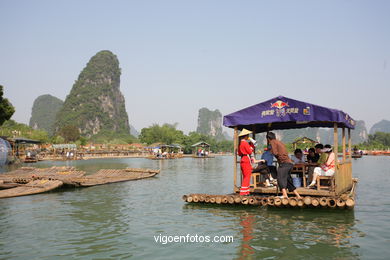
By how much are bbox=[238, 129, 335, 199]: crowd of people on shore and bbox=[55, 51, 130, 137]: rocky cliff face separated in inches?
5583

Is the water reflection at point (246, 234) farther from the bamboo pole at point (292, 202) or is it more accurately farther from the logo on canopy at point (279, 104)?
the logo on canopy at point (279, 104)

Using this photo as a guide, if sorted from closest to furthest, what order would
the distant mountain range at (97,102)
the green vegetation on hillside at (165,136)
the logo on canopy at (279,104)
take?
1. the logo on canopy at (279,104)
2. the green vegetation on hillside at (165,136)
3. the distant mountain range at (97,102)

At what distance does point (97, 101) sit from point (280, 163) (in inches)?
6199

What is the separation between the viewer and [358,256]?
5828 millimetres

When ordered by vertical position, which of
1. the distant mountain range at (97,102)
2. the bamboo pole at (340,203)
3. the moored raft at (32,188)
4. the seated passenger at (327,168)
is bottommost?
the moored raft at (32,188)

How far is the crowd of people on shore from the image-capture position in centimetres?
914

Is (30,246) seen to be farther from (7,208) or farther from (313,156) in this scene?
(313,156)

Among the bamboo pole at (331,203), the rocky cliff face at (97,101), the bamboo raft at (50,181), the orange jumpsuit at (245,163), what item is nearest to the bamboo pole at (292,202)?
the bamboo pole at (331,203)

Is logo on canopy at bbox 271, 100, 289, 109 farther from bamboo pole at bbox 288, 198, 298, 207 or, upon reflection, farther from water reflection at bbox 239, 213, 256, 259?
water reflection at bbox 239, 213, 256, 259

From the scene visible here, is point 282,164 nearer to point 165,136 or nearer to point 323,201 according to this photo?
point 323,201

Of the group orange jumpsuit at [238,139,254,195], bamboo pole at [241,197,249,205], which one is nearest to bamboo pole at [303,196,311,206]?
bamboo pole at [241,197,249,205]

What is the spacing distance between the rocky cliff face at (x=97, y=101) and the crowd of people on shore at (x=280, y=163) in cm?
14181

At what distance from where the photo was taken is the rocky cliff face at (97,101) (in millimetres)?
149375

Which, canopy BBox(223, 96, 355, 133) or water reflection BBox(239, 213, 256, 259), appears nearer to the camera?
water reflection BBox(239, 213, 256, 259)
